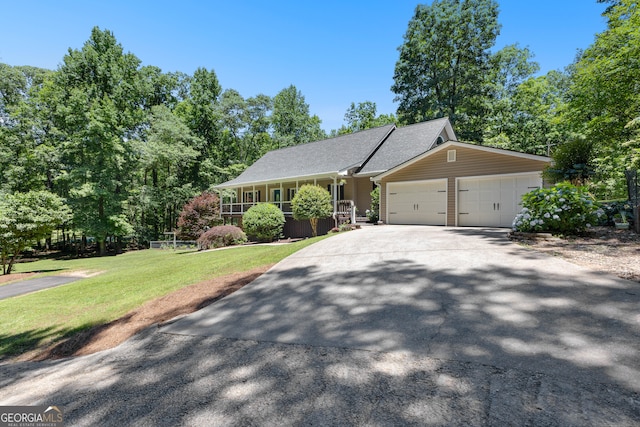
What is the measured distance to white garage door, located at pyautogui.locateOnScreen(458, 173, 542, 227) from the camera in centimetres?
1219

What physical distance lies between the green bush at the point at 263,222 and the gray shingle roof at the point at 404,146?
594 cm

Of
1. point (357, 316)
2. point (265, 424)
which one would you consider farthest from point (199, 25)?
point (265, 424)

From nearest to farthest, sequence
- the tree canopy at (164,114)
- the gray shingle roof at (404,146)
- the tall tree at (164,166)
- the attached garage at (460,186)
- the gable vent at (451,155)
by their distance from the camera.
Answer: the attached garage at (460,186) → the gable vent at (451,155) → the gray shingle roof at (404,146) → the tree canopy at (164,114) → the tall tree at (164,166)

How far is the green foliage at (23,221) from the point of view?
1428 cm

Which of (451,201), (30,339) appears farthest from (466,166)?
(30,339)

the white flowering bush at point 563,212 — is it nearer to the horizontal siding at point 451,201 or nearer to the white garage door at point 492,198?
the white garage door at point 492,198

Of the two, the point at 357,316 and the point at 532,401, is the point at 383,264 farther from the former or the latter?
the point at 532,401

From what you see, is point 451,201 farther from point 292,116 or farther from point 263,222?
point 292,116

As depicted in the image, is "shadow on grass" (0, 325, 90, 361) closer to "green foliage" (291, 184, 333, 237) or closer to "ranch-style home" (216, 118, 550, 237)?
"green foliage" (291, 184, 333, 237)

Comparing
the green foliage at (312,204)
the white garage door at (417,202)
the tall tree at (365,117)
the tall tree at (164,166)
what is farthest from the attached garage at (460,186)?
the tall tree at (365,117)

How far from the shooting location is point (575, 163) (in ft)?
33.2

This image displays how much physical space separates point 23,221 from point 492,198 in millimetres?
22167

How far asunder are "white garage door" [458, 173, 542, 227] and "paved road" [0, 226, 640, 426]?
27.9ft

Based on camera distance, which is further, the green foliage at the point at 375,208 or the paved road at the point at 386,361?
the green foliage at the point at 375,208
